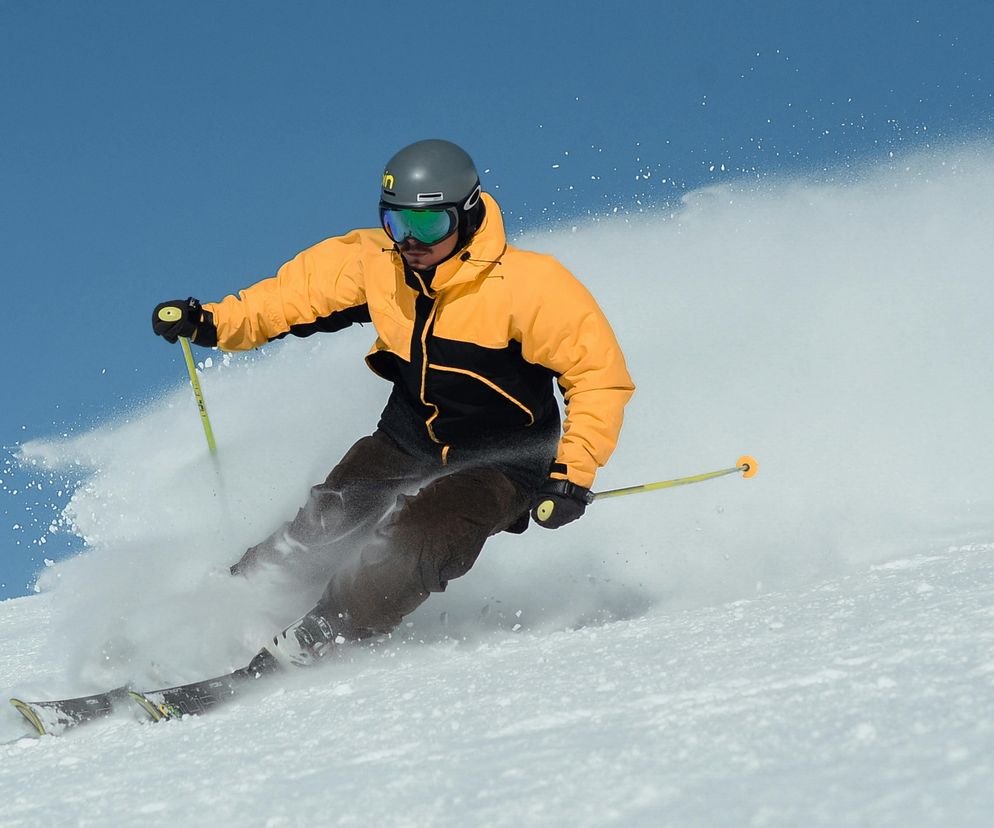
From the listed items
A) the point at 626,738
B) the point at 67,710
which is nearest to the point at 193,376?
the point at 67,710

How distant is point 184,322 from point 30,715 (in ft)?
5.58

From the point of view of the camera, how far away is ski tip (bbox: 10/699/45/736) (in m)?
3.29

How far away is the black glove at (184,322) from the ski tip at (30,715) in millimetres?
1610

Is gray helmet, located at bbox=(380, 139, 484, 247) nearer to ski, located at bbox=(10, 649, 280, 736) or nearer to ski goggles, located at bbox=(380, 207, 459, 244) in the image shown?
ski goggles, located at bbox=(380, 207, 459, 244)

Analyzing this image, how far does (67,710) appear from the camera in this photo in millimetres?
3354

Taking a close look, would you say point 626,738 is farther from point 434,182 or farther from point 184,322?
point 184,322

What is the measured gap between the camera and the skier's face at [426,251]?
3.85 metres

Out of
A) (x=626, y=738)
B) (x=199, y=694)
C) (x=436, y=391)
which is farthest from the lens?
(x=436, y=391)

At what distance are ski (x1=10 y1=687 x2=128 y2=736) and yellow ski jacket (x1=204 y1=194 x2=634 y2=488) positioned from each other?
58.7 inches

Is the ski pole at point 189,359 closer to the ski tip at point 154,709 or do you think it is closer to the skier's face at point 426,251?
the skier's face at point 426,251

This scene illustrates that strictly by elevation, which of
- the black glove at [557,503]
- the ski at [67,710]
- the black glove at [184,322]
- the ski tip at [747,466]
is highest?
the black glove at [184,322]

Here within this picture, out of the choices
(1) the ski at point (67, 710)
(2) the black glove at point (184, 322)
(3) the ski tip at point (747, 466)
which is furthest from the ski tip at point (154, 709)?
(3) the ski tip at point (747, 466)

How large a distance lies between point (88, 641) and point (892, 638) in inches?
116

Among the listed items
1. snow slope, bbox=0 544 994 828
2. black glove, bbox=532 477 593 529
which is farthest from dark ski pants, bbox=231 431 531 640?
snow slope, bbox=0 544 994 828
